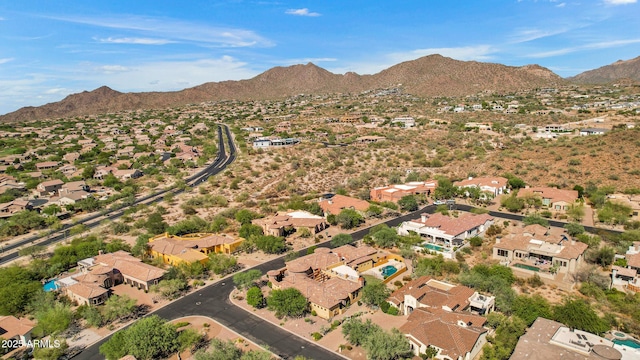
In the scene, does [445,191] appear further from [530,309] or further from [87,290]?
[87,290]

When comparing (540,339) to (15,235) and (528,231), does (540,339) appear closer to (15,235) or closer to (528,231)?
(528,231)

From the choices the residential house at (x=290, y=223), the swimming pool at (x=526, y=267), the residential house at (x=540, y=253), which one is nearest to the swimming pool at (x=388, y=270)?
the residential house at (x=540, y=253)

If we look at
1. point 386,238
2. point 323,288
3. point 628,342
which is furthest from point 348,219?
point 628,342

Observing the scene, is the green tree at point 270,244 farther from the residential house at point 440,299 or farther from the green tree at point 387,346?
the green tree at point 387,346

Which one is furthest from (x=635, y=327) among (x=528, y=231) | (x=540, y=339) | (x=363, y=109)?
(x=363, y=109)

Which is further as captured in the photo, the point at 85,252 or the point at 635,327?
the point at 85,252

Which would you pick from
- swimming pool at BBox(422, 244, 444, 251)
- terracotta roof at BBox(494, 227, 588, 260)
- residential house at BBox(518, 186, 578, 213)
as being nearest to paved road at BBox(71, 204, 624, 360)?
swimming pool at BBox(422, 244, 444, 251)
